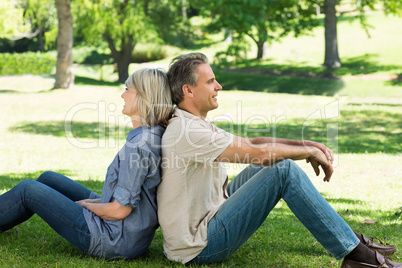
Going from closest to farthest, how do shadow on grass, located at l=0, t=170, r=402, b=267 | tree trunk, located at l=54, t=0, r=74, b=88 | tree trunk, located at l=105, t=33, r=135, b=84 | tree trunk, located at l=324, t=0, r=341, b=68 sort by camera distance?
shadow on grass, located at l=0, t=170, r=402, b=267
tree trunk, located at l=54, t=0, r=74, b=88
tree trunk, located at l=324, t=0, r=341, b=68
tree trunk, located at l=105, t=33, r=135, b=84

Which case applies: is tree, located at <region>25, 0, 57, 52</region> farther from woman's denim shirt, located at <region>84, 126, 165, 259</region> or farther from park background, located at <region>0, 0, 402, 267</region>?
woman's denim shirt, located at <region>84, 126, 165, 259</region>

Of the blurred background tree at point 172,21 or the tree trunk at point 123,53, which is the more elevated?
the blurred background tree at point 172,21

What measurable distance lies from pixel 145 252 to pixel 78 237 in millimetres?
635

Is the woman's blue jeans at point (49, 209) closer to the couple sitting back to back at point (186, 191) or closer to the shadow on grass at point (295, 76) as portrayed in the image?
the couple sitting back to back at point (186, 191)

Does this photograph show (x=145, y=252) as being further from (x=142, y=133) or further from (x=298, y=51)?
(x=298, y=51)

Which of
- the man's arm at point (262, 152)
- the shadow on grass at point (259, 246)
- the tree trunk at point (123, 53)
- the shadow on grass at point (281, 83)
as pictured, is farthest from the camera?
the tree trunk at point (123, 53)

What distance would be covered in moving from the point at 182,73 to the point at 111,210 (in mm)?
1056

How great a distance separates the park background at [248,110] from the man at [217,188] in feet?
1.21

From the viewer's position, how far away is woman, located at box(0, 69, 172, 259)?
3.45 m

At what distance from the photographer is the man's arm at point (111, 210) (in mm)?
3473

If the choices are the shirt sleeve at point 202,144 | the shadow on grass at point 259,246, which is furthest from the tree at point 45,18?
the shirt sleeve at point 202,144

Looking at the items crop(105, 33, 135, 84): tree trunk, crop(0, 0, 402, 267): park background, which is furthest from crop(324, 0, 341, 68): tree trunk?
crop(105, 33, 135, 84): tree trunk

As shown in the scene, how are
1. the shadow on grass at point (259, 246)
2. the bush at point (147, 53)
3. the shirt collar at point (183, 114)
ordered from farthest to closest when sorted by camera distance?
→ the bush at point (147, 53)
the shadow on grass at point (259, 246)
the shirt collar at point (183, 114)

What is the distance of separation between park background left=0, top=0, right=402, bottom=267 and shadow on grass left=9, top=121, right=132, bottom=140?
31mm
